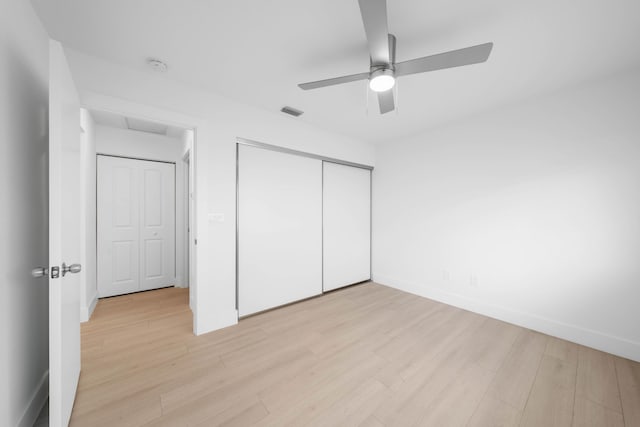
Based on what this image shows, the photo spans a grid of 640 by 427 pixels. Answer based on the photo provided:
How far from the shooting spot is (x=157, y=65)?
1.92m

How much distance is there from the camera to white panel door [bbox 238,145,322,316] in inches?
104

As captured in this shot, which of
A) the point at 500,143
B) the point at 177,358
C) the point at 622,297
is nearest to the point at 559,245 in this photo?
the point at 622,297

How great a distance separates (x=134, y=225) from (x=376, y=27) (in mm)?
3961

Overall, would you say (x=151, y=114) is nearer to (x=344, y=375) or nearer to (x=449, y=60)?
(x=449, y=60)

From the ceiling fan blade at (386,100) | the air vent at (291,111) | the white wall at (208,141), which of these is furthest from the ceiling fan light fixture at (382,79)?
the white wall at (208,141)

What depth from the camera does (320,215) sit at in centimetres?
338

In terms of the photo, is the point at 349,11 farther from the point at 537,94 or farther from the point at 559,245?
the point at 559,245

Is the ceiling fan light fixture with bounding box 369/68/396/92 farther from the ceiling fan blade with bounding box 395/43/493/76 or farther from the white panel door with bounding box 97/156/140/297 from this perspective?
the white panel door with bounding box 97/156/140/297

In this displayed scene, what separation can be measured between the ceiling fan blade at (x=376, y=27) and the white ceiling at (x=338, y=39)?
0.27 metres

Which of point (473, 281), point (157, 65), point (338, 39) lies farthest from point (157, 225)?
point (473, 281)

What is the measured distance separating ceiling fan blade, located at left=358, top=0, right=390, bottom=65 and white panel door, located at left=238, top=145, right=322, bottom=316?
5.60ft

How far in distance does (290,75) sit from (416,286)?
10.4 feet

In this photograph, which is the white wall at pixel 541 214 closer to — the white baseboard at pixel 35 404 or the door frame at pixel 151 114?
the door frame at pixel 151 114

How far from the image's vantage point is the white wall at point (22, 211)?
1108 mm
